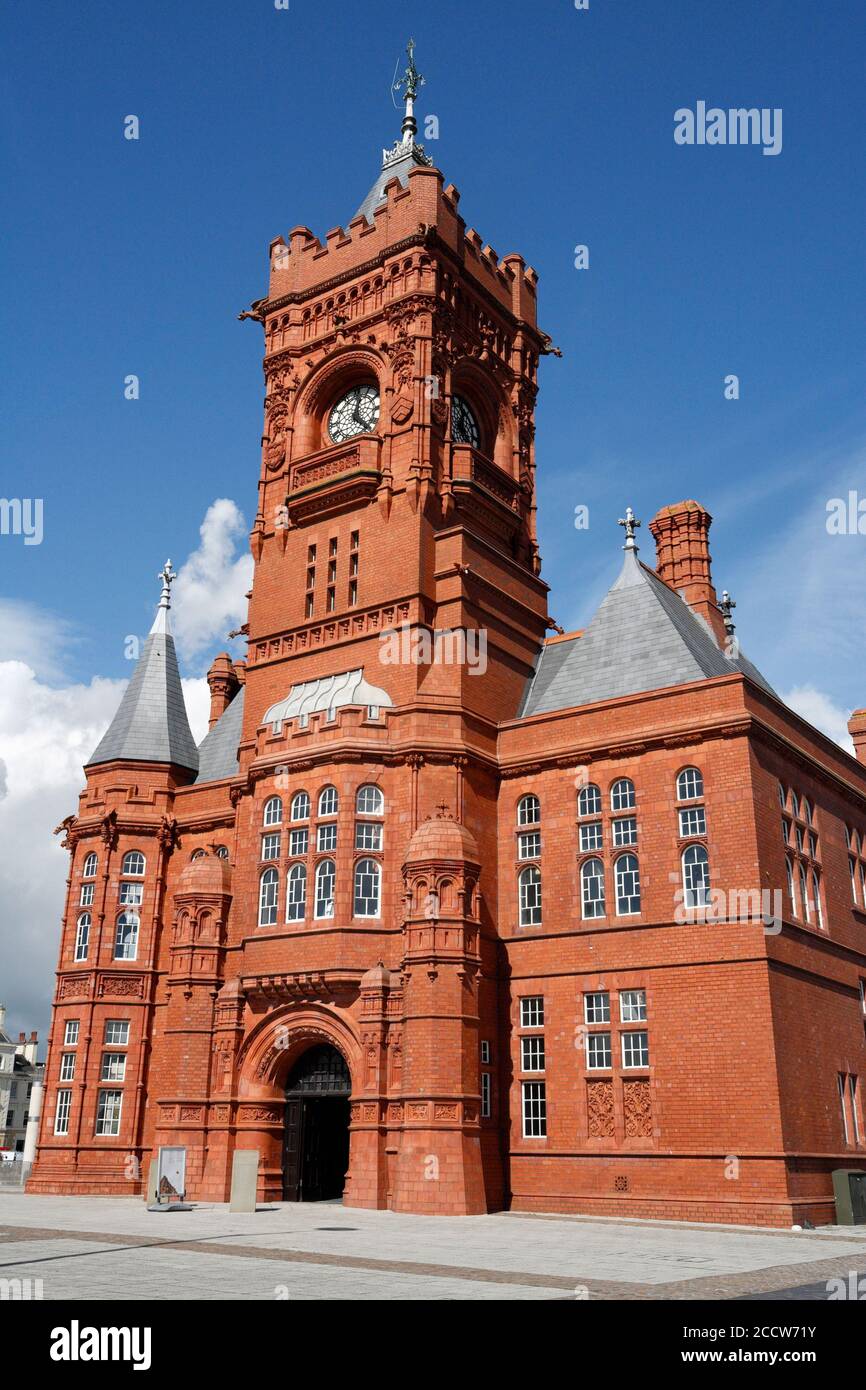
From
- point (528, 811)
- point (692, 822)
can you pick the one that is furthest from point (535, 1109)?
point (692, 822)

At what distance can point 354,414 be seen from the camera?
1748 inches

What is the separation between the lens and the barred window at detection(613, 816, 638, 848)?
33688 millimetres

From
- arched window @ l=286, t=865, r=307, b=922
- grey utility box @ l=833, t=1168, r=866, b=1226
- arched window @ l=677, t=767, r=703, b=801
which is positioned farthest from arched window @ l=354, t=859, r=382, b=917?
grey utility box @ l=833, t=1168, r=866, b=1226

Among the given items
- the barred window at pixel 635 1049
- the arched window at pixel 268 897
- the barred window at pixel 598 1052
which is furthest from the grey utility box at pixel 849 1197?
the arched window at pixel 268 897

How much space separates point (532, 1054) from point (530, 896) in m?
4.64

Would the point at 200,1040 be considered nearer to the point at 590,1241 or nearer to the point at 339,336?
the point at 590,1241

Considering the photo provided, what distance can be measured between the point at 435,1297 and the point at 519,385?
39232 mm

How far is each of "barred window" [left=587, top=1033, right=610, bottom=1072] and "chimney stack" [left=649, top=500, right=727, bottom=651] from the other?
16.9 m

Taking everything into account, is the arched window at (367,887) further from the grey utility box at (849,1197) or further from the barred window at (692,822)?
the grey utility box at (849,1197)

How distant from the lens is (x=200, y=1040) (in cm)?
3572

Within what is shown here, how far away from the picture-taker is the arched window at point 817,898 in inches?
1356

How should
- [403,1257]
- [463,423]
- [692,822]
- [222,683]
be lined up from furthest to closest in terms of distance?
1. [222,683]
2. [463,423]
3. [692,822]
4. [403,1257]

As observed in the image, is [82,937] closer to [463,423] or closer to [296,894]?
[296,894]

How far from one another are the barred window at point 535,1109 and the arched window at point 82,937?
1758cm
